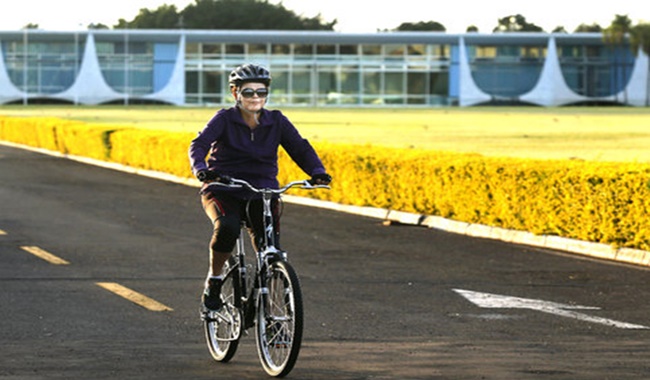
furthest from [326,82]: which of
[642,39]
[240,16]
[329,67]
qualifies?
[240,16]

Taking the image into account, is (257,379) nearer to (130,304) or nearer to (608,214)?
(130,304)

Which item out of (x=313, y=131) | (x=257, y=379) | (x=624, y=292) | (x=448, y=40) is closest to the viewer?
(x=257, y=379)

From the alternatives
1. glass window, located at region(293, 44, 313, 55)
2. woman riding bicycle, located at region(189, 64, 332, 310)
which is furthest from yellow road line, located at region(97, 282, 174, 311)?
glass window, located at region(293, 44, 313, 55)

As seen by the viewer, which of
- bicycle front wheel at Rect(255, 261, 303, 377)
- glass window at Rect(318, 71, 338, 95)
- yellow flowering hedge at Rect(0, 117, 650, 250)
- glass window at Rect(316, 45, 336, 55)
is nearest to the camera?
bicycle front wheel at Rect(255, 261, 303, 377)

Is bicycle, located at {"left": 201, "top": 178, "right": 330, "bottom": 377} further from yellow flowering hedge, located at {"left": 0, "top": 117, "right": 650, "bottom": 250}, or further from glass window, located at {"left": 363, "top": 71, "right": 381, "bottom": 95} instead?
glass window, located at {"left": 363, "top": 71, "right": 381, "bottom": 95}

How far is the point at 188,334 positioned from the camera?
968 cm

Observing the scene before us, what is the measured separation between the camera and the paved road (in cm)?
826

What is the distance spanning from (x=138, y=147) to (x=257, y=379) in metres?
24.5

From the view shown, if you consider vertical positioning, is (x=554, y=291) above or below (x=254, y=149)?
below

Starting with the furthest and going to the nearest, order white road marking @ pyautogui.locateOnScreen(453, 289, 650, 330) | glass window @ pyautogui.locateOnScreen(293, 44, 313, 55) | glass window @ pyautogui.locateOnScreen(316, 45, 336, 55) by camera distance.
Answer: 1. glass window @ pyautogui.locateOnScreen(293, 44, 313, 55)
2. glass window @ pyautogui.locateOnScreen(316, 45, 336, 55)
3. white road marking @ pyautogui.locateOnScreen(453, 289, 650, 330)

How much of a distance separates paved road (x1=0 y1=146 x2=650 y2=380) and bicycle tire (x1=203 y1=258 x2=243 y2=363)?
0.33 feet

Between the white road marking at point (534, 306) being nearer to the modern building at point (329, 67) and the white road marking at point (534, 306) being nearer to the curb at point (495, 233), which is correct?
the curb at point (495, 233)

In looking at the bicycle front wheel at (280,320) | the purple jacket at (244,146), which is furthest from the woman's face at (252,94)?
the bicycle front wheel at (280,320)

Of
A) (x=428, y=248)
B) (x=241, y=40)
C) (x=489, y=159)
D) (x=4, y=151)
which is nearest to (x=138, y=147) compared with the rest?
(x=4, y=151)
